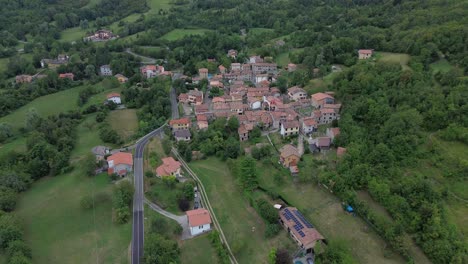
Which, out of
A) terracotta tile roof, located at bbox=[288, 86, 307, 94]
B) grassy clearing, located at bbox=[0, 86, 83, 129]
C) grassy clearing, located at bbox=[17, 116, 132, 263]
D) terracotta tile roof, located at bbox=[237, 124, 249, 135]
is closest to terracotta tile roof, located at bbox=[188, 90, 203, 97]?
terracotta tile roof, located at bbox=[237, 124, 249, 135]

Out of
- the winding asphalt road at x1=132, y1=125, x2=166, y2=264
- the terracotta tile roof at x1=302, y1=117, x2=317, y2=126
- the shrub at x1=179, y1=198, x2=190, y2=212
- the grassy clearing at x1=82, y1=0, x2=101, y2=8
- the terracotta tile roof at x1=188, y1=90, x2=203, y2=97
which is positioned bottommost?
the winding asphalt road at x1=132, y1=125, x2=166, y2=264

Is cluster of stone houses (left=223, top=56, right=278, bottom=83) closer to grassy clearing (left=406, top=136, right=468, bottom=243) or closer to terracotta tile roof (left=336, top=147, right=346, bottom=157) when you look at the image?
terracotta tile roof (left=336, top=147, right=346, bottom=157)

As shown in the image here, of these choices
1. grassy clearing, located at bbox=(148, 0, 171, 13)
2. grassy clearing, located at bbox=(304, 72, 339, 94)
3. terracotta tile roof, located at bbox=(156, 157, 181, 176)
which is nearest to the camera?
terracotta tile roof, located at bbox=(156, 157, 181, 176)

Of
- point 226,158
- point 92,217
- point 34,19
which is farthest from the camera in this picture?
point 34,19

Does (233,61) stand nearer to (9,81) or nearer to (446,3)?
(446,3)

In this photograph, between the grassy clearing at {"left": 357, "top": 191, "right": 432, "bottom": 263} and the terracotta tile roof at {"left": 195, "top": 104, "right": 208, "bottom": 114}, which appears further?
the terracotta tile roof at {"left": 195, "top": 104, "right": 208, "bottom": 114}

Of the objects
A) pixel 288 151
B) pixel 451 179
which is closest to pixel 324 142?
pixel 288 151

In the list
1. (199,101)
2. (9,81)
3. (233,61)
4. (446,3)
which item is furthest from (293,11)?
(9,81)
